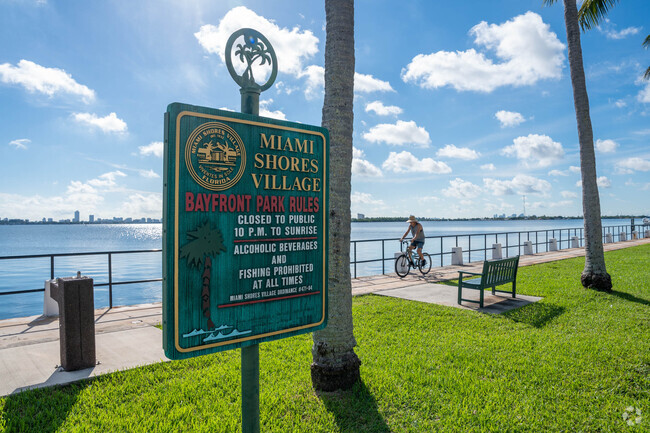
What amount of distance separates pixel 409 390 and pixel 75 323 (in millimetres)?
3868

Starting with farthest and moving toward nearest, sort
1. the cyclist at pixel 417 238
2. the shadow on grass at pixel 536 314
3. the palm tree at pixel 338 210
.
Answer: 1. the cyclist at pixel 417 238
2. the shadow on grass at pixel 536 314
3. the palm tree at pixel 338 210

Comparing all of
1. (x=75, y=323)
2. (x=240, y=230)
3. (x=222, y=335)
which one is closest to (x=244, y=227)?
(x=240, y=230)

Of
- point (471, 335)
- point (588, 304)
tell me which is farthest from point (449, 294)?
point (471, 335)

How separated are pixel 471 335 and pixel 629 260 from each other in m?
13.6

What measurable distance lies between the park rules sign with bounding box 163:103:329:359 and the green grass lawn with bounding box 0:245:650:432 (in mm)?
1682

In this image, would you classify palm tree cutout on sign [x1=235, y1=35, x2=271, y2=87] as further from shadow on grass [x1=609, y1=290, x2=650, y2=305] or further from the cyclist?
the cyclist

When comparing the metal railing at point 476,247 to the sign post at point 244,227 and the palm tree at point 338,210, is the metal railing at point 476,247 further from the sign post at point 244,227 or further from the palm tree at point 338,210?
the sign post at point 244,227

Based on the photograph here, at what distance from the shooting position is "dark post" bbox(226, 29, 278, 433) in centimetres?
255

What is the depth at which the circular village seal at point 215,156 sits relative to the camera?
2191 millimetres

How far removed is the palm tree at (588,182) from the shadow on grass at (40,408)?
407 inches

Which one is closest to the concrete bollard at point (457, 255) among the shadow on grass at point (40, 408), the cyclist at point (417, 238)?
the cyclist at point (417, 238)

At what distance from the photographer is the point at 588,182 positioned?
9.69 m

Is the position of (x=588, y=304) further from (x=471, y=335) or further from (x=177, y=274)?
(x=177, y=274)

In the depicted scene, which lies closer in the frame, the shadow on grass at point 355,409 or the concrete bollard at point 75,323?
the shadow on grass at point 355,409
